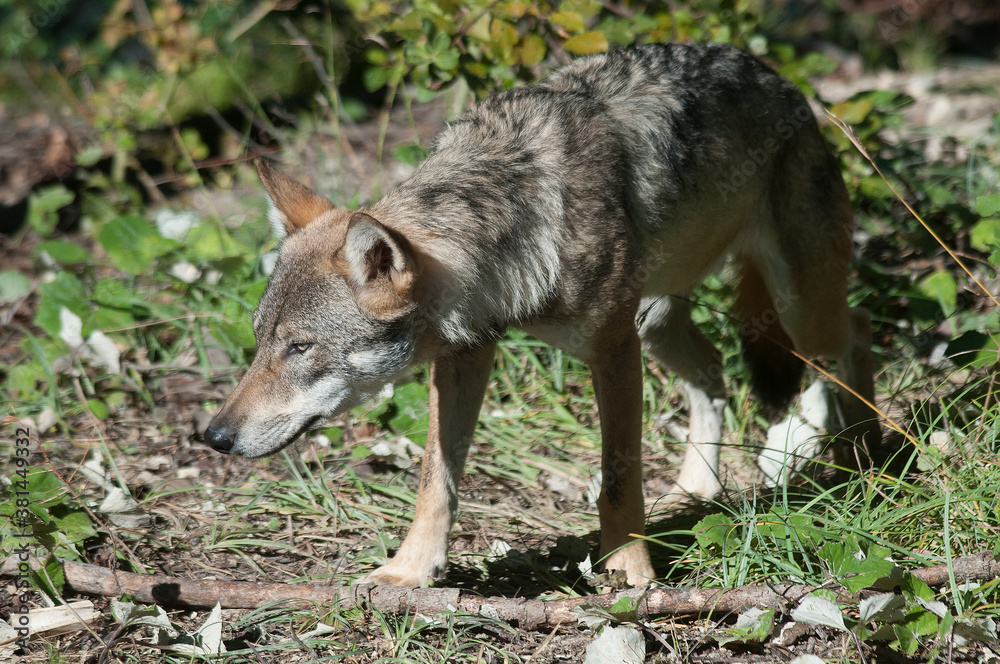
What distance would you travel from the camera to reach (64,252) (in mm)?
5402

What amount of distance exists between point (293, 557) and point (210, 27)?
4100 mm

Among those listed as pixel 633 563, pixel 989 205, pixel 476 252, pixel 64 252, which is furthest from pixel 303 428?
pixel 64 252

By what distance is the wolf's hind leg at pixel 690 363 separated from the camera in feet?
13.8

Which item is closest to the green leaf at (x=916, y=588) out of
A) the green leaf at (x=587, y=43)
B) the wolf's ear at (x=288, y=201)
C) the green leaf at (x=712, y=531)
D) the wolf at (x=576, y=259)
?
the green leaf at (x=712, y=531)

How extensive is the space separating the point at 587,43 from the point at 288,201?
1761mm

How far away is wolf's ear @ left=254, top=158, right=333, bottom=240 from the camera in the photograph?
129 inches

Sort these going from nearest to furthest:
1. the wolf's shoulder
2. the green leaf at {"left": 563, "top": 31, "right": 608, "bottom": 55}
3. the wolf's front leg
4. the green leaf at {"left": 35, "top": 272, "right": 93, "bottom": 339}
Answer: the wolf's front leg
the wolf's shoulder
the green leaf at {"left": 563, "top": 31, "right": 608, "bottom": 55}
the green leaf at {"left": 35, "top": 272, "right": 93, "bottom": 339}

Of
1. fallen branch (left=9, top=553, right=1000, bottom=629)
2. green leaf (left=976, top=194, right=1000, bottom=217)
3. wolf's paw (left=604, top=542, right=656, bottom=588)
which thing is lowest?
wolf's paw (left=604, top=542, right=656, bottom=588)

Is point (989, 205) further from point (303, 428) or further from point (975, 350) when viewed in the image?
point (303, 428)

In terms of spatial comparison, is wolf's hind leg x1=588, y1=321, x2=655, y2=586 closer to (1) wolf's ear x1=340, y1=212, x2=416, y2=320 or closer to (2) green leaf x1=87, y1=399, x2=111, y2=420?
(1) wolf's ear x1=340, y1=212, x2=416, y2=320

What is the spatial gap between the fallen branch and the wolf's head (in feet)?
1.73

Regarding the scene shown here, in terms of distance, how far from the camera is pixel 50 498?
3.38 meters

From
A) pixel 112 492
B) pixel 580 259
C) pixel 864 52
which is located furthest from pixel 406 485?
pixel 864 52

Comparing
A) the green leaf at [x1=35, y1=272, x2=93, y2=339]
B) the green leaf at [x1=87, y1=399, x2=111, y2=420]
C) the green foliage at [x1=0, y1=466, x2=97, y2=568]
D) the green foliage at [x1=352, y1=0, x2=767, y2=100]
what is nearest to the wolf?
the green foliage at [x1=352, y1=0, x2=767, y2=100]
